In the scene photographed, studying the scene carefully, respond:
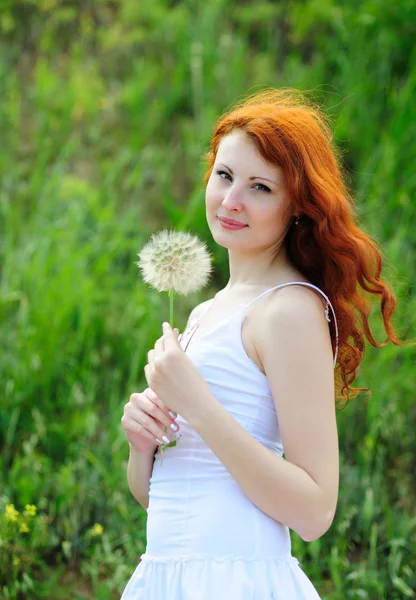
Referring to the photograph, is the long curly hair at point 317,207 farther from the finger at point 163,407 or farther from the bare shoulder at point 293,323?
the finger at point 163,407

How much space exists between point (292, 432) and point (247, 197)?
0.51 m

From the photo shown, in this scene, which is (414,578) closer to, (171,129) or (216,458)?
(216,458)

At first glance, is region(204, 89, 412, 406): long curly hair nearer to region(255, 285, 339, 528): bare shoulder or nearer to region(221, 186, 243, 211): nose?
region(221, 186, 243, 211): nose

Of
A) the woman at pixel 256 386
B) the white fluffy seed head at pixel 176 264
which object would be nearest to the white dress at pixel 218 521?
the woman at pixel 256 386

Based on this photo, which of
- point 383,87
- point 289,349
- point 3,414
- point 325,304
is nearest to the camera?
point 289,349

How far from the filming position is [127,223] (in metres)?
4.23

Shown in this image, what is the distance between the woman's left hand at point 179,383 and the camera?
153 cm

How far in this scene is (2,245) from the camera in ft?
13.7

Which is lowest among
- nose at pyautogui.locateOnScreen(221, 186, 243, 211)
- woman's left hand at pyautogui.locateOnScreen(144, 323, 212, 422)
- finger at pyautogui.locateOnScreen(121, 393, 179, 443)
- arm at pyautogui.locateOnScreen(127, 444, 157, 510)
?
arm at pyautogui.locateOnScreen(127, 444, 157, 510)

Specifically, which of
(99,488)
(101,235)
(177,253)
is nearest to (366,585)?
(99,488)

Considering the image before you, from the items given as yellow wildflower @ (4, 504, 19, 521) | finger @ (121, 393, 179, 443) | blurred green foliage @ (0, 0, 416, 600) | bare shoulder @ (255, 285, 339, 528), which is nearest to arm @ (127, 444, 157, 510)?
finger @ (121, 393, 179, 443)

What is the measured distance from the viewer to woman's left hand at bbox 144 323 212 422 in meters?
1.53

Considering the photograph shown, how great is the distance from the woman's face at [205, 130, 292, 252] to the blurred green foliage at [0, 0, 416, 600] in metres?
1.13

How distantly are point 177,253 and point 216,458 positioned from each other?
458mm
